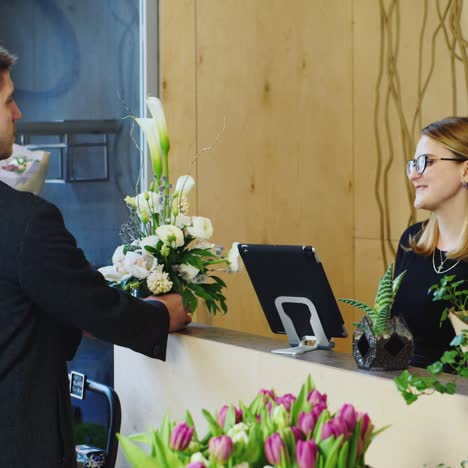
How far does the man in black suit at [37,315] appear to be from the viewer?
1809 mm

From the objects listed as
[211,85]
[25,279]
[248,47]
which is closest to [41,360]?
[25,279]

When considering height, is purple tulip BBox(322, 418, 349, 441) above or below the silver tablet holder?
above

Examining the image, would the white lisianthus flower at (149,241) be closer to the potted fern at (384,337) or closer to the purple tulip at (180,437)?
the potted fern at (384,337)

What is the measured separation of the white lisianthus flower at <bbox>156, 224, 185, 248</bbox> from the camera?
2.27 meters

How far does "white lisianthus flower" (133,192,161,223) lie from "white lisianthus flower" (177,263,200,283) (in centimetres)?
16

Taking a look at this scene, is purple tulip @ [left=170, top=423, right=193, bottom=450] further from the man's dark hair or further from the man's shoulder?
the man's dark hair

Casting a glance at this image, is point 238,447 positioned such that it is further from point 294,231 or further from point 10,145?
point 294,231

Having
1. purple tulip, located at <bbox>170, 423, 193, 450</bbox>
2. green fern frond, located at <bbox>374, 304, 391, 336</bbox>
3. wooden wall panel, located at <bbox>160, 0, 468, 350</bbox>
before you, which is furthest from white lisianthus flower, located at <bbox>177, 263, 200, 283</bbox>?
purple tulip, located at <bbox>170, 423, 193, 450</bbox>

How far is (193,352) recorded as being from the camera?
87.4 inches

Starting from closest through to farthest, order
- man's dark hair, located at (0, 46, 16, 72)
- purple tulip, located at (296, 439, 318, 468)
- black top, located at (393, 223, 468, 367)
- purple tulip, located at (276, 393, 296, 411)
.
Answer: purple tulip, located at (296, 439, 318, 468)
purple tulip, located at (276, 393, 296, 411)
man's dark hair, located at (0, 46, 16, 72)
black top, located at (393, 223, 468, 367)

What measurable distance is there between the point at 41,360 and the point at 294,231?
7.36 feet

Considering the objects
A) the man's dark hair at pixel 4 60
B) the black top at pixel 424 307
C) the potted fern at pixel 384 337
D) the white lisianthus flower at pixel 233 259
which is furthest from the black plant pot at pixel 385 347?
the man's dark hair at pixel 4 60

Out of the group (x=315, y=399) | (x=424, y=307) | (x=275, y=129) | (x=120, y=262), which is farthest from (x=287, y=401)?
(x=275, y=129)

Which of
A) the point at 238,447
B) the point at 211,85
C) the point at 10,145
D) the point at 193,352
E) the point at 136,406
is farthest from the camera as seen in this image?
the point at 211,85
